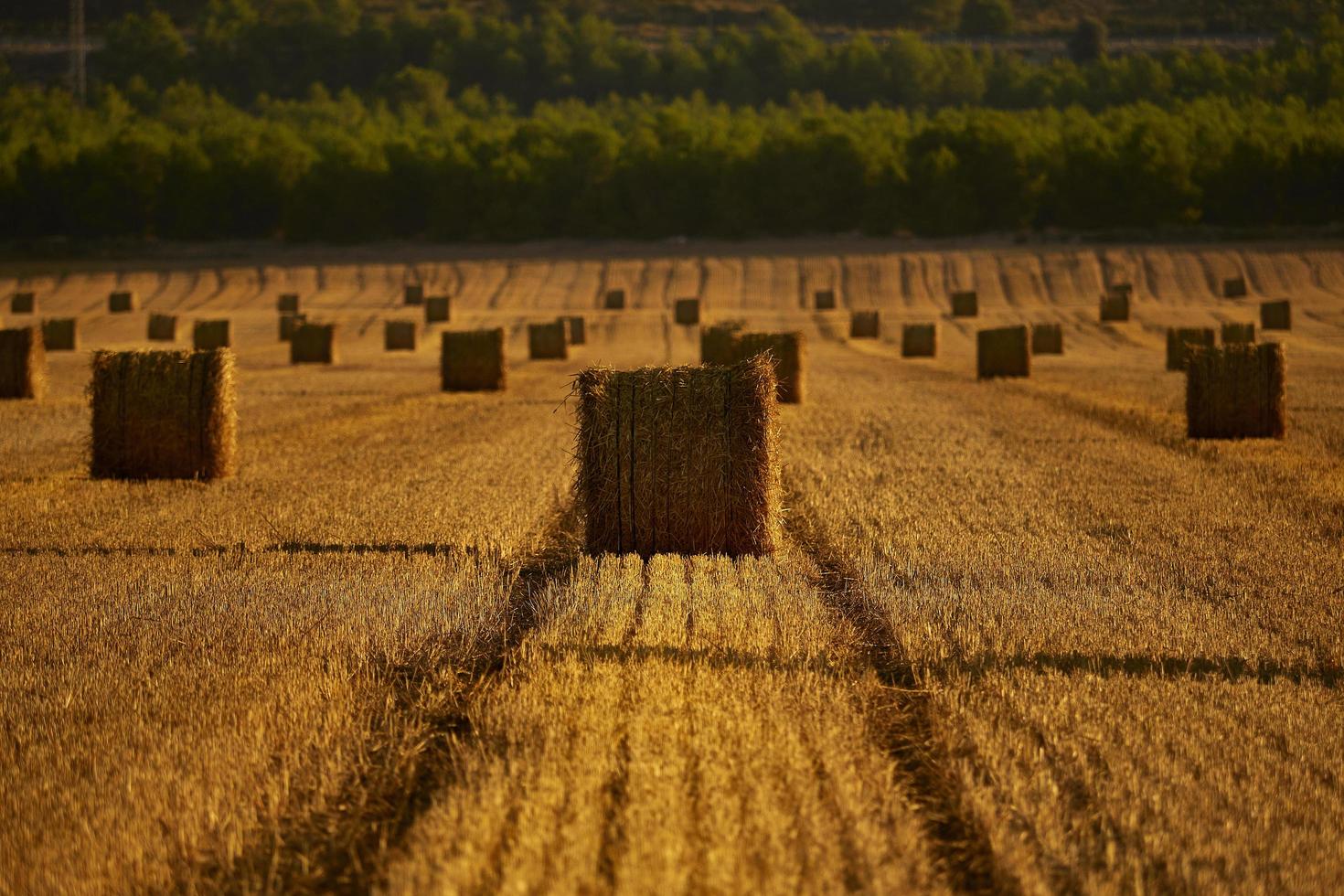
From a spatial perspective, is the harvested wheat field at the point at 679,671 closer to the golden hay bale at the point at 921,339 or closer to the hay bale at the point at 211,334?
the hay bale at the point at 211,334

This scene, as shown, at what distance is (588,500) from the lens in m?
11.5

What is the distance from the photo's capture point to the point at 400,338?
45656 millimetres

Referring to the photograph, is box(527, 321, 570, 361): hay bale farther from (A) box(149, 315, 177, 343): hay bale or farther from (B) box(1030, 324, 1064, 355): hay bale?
(A) box(149, 315, 177, 343): hay bale

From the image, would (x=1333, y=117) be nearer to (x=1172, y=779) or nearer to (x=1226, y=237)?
(x=1226, y=237)

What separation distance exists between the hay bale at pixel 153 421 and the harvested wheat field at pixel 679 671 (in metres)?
0.30

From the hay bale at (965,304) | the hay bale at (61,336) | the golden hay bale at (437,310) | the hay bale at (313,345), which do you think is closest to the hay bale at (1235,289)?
the hay bale at (965,304)

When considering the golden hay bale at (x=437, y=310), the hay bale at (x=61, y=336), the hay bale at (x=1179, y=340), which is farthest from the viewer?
the golden hay bale at (x=437, y=310)

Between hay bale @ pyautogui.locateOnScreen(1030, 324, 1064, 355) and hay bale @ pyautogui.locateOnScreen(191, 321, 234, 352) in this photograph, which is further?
hay bale @ pyautogui.locateOnScreen(1030, 324, 1064, 355)

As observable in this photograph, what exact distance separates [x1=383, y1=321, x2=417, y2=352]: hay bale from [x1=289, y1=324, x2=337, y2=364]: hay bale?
20.0ft

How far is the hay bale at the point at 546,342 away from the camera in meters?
40.8

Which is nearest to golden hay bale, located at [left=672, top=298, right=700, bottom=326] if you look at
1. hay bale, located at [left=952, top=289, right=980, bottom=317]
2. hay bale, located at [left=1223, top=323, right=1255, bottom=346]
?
hay bale, located at [left=952, top=289, right=980, bottom=317]

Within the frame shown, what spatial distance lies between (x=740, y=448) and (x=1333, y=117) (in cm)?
10576

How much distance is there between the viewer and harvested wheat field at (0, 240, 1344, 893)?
19.7 feet

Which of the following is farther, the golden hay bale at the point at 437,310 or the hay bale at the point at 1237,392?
the golden hay bale at the point at 437,310
